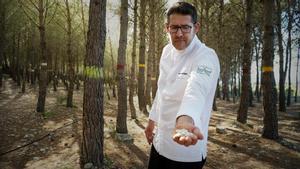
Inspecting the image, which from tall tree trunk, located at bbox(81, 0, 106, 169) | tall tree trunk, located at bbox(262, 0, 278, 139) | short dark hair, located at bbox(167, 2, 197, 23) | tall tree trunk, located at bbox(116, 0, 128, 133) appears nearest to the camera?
short dark hair, located at bbox(167, 2, 197, 23)

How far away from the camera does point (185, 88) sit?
196 centimetres

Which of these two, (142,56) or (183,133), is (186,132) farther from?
(142,56)

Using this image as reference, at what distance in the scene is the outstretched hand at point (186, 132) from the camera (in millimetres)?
1251

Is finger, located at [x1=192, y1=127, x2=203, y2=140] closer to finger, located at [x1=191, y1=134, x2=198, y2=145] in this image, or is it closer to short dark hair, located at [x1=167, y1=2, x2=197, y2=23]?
finger, located at [x1=191, y1=134, x2=198, y2=145]

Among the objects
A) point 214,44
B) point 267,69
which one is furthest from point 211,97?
point 214,44

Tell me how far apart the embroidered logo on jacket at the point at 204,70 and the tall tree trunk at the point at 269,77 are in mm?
7636

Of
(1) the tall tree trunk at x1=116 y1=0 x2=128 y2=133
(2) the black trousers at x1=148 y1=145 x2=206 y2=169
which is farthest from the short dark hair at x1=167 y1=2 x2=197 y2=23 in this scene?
(1) the tall tree trunk at x1=116 y1=0 x2=128 y2=133

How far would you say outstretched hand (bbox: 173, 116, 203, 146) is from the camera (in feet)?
4.10

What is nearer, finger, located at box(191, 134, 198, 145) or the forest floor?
finger, located at box(191, 134, 198, 145)

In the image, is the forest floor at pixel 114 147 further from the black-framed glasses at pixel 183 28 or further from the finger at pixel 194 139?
the finger at pixel 194 139

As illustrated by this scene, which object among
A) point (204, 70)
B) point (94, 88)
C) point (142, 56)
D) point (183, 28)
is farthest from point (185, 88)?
point (142, 56)

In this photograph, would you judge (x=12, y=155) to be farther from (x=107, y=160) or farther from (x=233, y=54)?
(x=233, y=54)

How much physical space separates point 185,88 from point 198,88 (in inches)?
10.2

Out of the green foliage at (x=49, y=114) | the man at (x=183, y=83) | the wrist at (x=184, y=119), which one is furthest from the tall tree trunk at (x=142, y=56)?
the wrist at (x=184, y=119)
